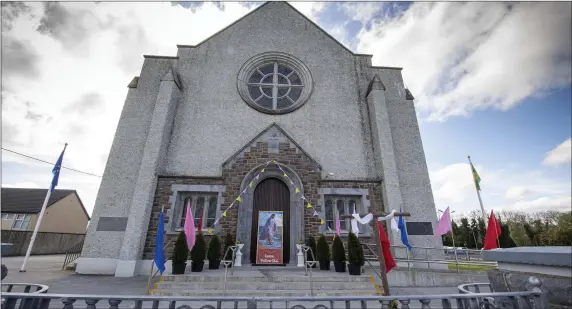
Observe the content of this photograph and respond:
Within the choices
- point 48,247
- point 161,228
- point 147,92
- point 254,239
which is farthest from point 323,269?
point 48,247

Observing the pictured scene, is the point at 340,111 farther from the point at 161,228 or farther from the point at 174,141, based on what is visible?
the point at 161,228

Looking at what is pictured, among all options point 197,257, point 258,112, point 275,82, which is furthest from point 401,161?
point 197,257

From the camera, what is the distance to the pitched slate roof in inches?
999

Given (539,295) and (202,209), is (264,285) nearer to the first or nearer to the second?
(202,209)

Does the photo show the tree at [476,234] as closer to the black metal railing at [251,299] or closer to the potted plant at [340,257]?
the potted plant at [340,257]

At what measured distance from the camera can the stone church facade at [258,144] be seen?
10.5m

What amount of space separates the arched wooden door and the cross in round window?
14.2ft

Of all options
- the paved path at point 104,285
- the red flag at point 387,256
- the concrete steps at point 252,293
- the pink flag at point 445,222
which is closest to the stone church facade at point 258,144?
the paved path at point 104,285

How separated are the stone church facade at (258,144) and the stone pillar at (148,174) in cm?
4

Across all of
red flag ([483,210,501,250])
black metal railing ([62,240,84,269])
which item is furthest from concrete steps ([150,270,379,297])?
black metal railing ([62,240,84,269])

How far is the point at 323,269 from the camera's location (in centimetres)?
895

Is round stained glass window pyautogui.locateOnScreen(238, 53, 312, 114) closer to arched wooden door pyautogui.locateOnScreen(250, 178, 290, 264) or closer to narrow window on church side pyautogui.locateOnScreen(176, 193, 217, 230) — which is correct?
arched wooden door pyautogui.locateOnScreen(250, 178, 290, 264)

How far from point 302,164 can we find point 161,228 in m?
6.16

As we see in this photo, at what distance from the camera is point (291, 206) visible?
1076cm
